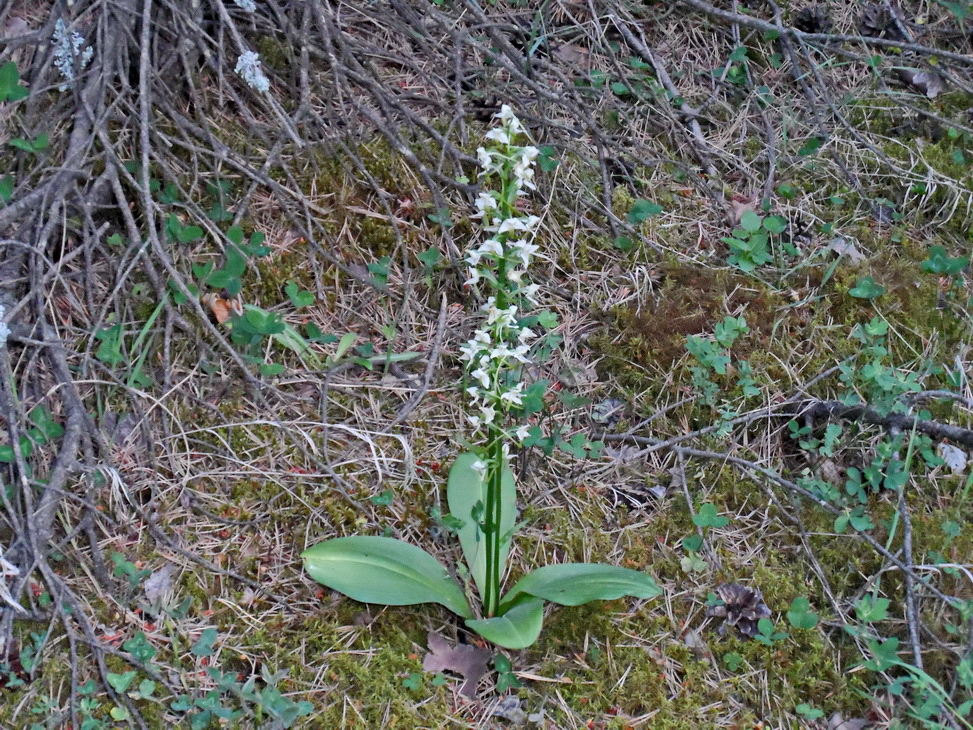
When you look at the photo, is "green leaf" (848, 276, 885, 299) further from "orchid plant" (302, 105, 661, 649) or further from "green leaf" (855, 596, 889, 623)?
"orchid plant" (302, 105, 661, 649)

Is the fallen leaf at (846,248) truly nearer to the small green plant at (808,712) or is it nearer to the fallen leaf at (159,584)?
the small green plant at (808,712)

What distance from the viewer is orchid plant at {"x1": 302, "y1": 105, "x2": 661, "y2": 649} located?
1827mm

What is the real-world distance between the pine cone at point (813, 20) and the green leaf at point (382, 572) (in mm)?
3047

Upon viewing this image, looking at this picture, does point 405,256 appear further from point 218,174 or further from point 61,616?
point 61,616

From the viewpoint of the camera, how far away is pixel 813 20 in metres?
3.57

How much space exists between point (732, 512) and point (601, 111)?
1.74 m

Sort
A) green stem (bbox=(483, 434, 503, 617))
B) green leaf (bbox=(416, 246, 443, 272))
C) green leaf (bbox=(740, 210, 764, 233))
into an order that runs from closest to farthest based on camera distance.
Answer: green stem (bbox=(483, 434, 503, 617)) < green leaf (bbox=(416, 246, 443, 272)) < green leaf (bbox=(740, 210, 764, 233))

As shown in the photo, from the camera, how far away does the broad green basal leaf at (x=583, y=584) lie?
6.57ft

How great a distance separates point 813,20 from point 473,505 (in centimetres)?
289

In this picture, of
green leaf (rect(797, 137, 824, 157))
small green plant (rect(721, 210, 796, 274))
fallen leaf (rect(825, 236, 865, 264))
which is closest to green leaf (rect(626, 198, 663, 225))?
small green plant (rect(721, 210, 796, 274))

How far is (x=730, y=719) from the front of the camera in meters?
1.98

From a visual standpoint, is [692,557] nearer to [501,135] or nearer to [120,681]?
[501,135]

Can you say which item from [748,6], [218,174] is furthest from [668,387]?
[748,6]

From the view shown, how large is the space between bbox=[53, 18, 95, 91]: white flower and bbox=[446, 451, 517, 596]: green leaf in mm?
1801
